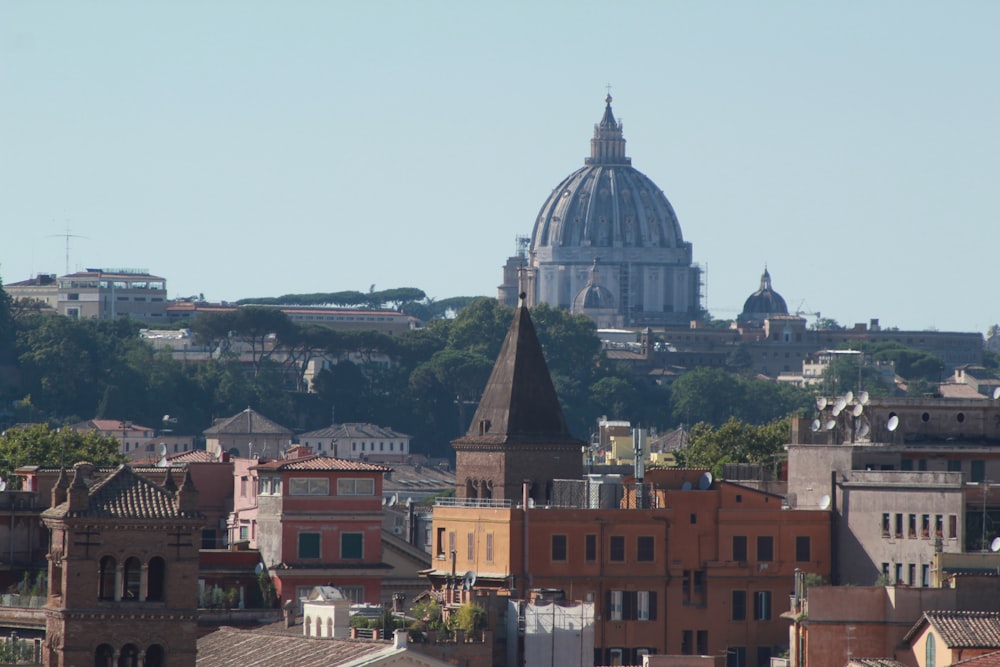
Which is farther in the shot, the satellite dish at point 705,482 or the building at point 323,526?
the satellite dish at point 705,482

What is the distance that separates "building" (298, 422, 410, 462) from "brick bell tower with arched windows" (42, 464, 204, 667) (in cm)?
13035

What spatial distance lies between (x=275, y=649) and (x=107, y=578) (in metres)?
3.80

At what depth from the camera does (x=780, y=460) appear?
87062 mm

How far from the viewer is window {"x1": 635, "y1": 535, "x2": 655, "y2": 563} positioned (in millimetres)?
70500

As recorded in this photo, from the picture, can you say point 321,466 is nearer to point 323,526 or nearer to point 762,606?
point 323,526

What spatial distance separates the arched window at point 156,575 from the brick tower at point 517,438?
25.2 m

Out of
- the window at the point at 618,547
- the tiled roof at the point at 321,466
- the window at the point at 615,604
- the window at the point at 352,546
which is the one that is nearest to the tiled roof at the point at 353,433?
the tiled roof at the point at 321,466

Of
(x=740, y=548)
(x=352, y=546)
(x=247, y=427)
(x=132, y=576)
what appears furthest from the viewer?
(x=247, y=427)

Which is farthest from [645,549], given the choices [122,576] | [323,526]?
[122,576]

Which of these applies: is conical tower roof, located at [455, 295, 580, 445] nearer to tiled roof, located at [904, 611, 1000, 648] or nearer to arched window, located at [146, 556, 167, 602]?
tiled roof, located at [904, 611, 1000, 648]

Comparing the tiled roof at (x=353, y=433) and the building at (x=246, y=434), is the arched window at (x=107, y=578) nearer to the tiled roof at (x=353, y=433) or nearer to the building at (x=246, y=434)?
the building at (x=246, y=434)

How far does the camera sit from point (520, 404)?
3086 inches

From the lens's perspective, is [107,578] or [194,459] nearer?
[107,578]

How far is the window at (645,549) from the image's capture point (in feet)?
231
